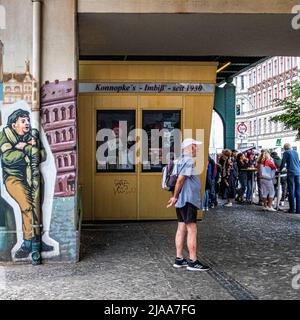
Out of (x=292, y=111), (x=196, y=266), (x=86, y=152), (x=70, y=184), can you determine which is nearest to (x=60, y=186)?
(x=70, y=184)

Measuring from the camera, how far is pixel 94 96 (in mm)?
11742

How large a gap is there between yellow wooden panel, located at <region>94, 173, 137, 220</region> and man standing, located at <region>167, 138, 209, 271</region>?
14.3ft

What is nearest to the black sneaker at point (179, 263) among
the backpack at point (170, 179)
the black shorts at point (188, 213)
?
the black shorts at point (188, 213)

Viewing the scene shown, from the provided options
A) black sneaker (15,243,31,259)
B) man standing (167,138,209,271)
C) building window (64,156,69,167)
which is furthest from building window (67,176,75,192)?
man standing (167,138,209,271)

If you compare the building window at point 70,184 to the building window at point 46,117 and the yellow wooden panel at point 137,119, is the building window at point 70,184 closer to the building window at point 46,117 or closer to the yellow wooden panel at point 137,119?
the building window at point 46,117

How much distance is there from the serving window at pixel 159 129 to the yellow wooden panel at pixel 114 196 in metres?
0.50

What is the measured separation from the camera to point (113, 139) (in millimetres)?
11828

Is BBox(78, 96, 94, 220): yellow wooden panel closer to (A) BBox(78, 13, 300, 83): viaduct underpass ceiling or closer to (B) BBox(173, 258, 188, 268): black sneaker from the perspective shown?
(A) BBox(78, 13, 300, 83): viaduct underpass ceiling

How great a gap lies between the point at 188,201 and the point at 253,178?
410 inches

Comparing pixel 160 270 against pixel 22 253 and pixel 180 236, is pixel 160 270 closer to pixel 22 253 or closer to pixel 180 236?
pixel 180 236

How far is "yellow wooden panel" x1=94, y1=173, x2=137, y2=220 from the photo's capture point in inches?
465

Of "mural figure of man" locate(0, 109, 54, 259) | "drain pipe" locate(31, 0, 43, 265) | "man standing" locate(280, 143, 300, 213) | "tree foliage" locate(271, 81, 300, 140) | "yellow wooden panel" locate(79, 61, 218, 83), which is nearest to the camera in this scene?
"drain pipe" locate(31, 0, 43, 265)

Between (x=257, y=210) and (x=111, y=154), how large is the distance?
507 centimetres

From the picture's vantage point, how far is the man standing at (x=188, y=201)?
24.3ft
